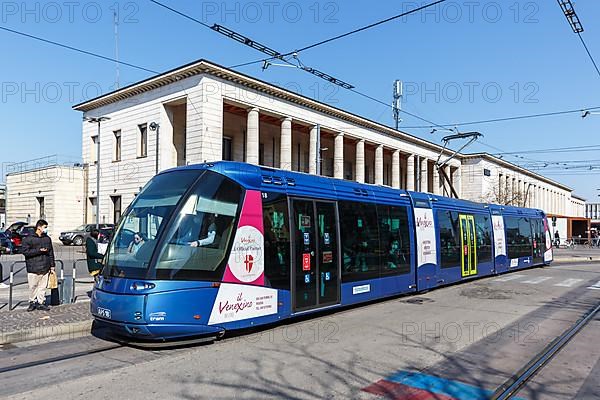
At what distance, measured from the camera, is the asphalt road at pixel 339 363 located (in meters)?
5.70

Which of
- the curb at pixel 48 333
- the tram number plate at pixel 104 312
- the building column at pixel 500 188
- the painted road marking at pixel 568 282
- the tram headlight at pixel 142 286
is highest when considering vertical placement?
the building column at pixel 500 188

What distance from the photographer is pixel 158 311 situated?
709cm

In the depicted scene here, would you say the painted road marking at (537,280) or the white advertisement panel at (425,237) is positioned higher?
the white advertisement panel at (425,237)

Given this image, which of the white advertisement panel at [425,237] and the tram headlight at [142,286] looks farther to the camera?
the white advertisement panel at [425,237]

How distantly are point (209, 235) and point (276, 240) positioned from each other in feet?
4.92

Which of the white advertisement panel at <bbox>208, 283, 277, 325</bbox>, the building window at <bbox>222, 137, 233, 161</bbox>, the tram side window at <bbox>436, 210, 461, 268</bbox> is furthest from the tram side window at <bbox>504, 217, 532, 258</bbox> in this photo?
the building window at <bbox>222, 137, 233, 161</bbox>

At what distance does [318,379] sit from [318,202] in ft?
14.8

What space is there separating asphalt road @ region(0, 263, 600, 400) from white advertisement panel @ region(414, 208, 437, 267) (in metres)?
3.30

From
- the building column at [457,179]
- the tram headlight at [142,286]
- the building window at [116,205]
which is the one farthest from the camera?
the building column at [457,179]

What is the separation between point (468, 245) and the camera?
17094 mm

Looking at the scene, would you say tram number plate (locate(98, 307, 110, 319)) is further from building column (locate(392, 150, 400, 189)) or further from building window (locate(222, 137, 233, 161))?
building column (locate(392, 150, 400, 189))

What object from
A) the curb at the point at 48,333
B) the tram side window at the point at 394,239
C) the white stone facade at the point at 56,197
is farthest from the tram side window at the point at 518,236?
the white stone facade at the point at 56,197

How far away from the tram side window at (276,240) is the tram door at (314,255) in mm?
197

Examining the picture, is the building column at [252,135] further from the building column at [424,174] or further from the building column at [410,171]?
the building column at [424,174]
